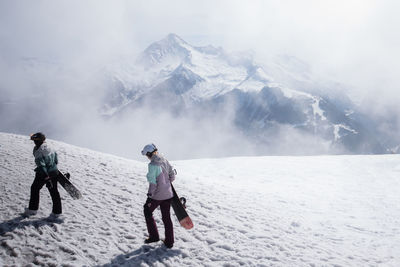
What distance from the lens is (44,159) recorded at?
8.68 meters

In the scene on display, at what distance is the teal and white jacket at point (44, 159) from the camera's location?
8.49 m

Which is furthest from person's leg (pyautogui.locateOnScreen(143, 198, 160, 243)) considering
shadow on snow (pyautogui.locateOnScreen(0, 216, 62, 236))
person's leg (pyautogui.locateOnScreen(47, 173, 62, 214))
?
person's leg (pyautogui.locateOnScreen(47, 173, 62, 214))

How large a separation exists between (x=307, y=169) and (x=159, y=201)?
1753 centimetres

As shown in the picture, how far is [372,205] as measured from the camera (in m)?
14.7

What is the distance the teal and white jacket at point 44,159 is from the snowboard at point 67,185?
0.68 m

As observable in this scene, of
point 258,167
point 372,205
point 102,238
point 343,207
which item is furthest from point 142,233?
point 258,167

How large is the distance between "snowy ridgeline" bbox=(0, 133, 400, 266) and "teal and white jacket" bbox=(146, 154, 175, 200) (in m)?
1.80

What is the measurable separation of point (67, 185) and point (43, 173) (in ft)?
4.91

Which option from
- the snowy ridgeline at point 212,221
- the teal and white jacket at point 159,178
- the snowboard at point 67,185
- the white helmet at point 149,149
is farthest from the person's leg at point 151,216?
the snowboard at point 67,185

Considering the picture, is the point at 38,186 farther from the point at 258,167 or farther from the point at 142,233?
the point at 258,167

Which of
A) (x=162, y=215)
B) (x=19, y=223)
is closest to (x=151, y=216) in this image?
(x=162, y=215)

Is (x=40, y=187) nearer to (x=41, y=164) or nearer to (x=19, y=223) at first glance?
(x=41, y=164)

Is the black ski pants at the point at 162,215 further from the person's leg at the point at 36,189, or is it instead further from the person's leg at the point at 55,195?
the person's leg at the point at 36,189

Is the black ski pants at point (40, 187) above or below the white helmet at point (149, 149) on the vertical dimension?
below
